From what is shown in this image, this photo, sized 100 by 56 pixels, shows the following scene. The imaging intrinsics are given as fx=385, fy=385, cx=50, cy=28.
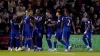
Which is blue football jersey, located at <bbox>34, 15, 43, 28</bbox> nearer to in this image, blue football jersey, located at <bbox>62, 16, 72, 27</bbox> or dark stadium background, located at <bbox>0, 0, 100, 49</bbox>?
dark stadium background, located at <bbox>0, 0, 100, 49</bbox>

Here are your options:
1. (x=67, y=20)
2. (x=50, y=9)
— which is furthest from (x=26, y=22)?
(x=50, y=9)

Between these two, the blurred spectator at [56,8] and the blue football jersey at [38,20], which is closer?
the blue football jersey at [38,20]

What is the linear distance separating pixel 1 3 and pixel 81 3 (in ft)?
19.3

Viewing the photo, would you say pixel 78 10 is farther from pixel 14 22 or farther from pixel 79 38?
pixel 14 22

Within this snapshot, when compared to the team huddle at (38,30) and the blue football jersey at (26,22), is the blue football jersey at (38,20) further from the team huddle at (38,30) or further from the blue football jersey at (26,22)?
the blue football jersey at (26,22)

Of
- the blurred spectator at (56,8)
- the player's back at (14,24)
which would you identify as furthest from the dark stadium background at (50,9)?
the player's back at (14,24)

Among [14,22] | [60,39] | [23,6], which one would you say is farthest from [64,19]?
[23,6]

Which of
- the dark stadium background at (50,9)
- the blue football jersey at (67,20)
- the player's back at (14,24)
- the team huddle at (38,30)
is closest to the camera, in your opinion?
the blue football jersey at (67,20)

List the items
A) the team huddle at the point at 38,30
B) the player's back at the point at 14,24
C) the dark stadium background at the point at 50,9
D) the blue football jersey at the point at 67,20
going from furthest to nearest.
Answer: the dark stadium background at the point at 50,9 < the player's back at the point at 14,24 < the team huddle at the point at 38,30 < the blue football jersey at the point at 67,20

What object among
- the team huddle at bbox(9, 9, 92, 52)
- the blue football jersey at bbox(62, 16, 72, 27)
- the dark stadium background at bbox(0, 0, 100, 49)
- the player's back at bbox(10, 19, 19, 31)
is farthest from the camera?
the dark stadium background at bbox(0, 0, 100, 49)

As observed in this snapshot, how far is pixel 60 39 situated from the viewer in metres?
22.2

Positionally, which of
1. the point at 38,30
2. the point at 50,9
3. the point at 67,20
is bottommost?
the point at 38,30

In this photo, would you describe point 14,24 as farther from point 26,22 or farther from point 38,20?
point 38,20

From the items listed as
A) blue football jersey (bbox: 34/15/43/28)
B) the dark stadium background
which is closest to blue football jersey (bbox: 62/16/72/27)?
blue football jersey (bbox: 34/15/43/28)
